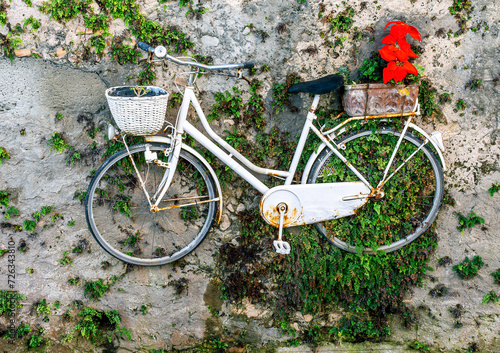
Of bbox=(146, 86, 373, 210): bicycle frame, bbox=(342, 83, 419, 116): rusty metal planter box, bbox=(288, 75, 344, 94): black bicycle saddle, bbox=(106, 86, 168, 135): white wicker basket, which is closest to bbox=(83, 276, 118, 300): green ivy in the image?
bbox=(146, 86, 373, 210): bicycle frame

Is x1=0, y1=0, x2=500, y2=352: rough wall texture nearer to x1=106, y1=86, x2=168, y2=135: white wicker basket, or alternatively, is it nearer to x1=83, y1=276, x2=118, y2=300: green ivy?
x1=83, y1=276, x2=118, y2=300: green ivy

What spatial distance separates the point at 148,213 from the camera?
3523 millimetres

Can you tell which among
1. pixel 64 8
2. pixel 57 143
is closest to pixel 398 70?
pixel 64 8

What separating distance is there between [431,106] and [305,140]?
126cm

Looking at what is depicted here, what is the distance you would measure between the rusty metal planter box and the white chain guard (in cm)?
68

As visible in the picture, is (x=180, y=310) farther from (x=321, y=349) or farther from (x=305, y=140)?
(x=305, y=140)

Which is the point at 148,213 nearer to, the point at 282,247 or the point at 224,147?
the point at 224,147

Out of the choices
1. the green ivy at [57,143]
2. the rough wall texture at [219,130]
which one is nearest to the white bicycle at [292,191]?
the rough wall texture at [219,130]

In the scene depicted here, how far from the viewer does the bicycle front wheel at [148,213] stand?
3387 mm

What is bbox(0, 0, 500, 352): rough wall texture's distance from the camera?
3207 mm

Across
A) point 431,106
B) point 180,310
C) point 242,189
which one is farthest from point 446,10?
point 180,310

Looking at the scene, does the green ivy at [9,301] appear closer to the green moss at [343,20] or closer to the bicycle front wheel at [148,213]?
the bicycle front wheel at [148,213]

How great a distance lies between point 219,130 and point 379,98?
151cm

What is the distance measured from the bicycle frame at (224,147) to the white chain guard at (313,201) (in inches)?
4.0
